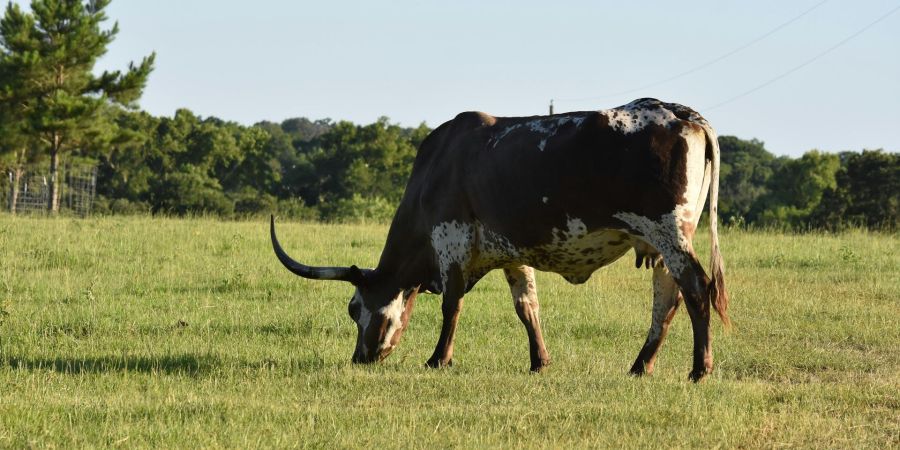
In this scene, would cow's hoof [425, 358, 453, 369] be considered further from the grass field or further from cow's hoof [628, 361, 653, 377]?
cow's hoof [628, 361, 653, 377]

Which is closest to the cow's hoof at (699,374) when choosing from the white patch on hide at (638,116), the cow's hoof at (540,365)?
the cow's hoof at (540,365)

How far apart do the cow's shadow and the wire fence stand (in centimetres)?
3097

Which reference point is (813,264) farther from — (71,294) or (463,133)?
(71,294)

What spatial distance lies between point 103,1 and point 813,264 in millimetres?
30094

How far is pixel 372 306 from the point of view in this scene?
10.9m

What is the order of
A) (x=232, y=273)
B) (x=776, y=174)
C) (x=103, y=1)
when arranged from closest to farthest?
(x=232, y=273)
(x=103, y=1)
(x=776, y=174)

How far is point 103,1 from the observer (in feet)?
134

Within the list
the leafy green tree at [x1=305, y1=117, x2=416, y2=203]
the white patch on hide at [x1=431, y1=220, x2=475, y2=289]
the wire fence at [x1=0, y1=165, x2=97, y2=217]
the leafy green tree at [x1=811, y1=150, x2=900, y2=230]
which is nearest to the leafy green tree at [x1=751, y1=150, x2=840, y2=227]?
the leafy green tree at [x1=811, y1=150, x2=900, y2=230]

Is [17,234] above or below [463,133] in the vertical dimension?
below

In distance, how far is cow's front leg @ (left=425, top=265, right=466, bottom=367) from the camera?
10203 mm

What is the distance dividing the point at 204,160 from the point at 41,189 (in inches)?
817

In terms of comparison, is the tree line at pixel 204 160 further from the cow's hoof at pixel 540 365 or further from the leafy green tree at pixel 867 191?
the cow's hoof at pixel 540 365

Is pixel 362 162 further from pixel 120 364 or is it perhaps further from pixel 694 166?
→ pixel 694 166

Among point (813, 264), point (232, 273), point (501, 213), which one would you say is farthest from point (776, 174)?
point (501, 213)
